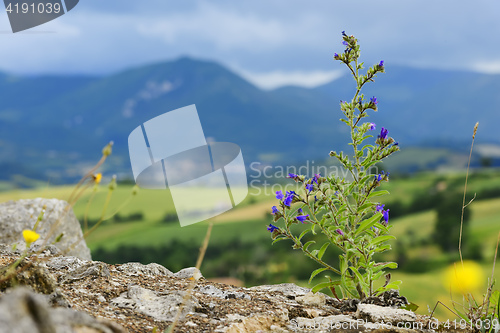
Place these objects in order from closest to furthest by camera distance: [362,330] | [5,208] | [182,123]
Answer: [362,330] → [182,123] → [5,208]

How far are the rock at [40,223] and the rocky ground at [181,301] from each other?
2409mm

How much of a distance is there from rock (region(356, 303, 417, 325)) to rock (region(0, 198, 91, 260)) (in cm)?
487

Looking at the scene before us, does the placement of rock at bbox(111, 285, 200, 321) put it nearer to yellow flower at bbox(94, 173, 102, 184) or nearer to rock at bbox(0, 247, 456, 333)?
rock at bbox(0, 247, 456, 333)

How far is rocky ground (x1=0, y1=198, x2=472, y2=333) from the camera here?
11.7 ft

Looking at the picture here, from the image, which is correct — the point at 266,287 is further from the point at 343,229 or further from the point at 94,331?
the point at 94,331

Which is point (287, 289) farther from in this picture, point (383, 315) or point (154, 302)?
point (154, 302)

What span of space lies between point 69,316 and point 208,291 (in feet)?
8.28

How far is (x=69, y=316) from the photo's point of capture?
6.88 feet

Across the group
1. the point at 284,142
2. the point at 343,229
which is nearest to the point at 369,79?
the point at 343,229

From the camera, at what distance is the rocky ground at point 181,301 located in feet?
11.7

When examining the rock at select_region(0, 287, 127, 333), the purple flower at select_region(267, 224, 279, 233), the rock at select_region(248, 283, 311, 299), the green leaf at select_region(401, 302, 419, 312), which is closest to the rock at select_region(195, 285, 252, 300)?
the rock at select_region(248, 283, 311, 299)

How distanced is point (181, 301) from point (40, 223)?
4828 mm

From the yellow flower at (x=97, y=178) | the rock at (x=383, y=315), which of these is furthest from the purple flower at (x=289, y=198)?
the yellow flower at (x=97, y=178)

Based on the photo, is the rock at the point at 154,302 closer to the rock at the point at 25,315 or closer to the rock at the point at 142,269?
the rock at the point at 142,269
